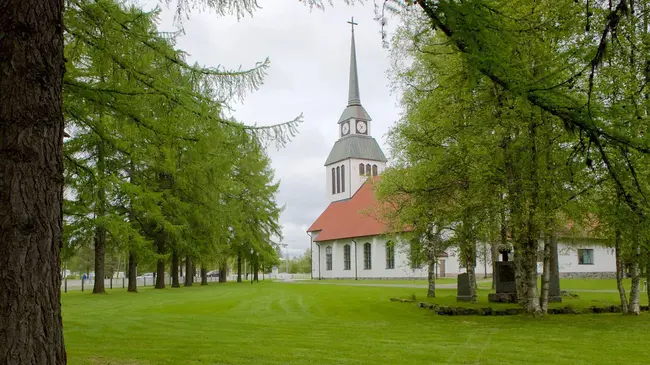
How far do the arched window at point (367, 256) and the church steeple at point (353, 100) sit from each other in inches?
A: 867

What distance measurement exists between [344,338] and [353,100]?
60303 millimetres

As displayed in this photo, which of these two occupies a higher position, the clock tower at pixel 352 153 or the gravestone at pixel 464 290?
the clock tower at pixel 352 153

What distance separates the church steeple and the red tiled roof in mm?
11772

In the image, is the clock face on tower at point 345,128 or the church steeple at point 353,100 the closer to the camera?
the church steeple at point 353,100

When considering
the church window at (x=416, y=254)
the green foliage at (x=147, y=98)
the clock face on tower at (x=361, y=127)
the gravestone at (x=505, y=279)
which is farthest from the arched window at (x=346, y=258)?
the green foliage at (x=147, y=98)

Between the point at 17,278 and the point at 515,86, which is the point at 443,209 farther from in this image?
the point at 17,278

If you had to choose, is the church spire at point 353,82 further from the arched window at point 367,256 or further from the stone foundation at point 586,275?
the stone foundation at point 586,275

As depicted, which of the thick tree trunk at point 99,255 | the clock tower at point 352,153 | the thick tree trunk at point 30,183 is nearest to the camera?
the thick tree trunk at point 30,183

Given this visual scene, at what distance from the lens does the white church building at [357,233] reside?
4609 cm

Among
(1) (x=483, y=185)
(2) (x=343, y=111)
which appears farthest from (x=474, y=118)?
(2) (x=343, y=111)

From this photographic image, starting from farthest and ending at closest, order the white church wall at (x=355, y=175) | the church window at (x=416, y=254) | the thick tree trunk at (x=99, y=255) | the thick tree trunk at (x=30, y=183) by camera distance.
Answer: the white church wall at (x=355, y=175) < the thick tree trunk at (x=99, y=255) < the church window at (x=416, y=254) < the thick tree trunk at (x=30, y=183)

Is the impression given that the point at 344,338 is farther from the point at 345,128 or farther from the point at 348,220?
the point at 345,128

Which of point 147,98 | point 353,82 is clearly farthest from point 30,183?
point 353,82

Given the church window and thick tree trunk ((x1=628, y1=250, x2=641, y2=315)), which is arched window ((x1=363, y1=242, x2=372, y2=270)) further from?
thick tree trunk ((x1=628, y1=250, x2=641, y2=315))
